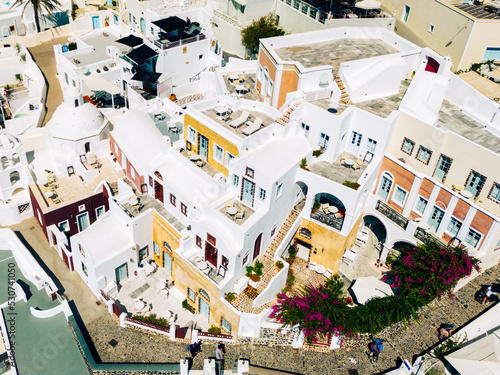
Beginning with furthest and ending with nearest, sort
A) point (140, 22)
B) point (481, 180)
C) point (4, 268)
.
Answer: point (140, 22) < point (4, 268) < point (481, 180)

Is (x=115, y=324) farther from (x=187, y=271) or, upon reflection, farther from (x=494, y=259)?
(x=494, y=259)

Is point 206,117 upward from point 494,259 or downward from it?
upward

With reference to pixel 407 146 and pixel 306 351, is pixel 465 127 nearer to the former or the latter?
pixel 407 146

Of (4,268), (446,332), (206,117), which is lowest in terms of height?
(4,268)

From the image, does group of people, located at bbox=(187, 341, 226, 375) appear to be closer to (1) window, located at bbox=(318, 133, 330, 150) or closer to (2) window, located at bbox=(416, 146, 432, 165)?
(1) window, located at bbox=(318, 133, 330, 150)

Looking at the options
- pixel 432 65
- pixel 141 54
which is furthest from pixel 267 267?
pixel 141 54

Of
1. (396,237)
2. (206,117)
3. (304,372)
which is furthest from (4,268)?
Result: (396,237)
